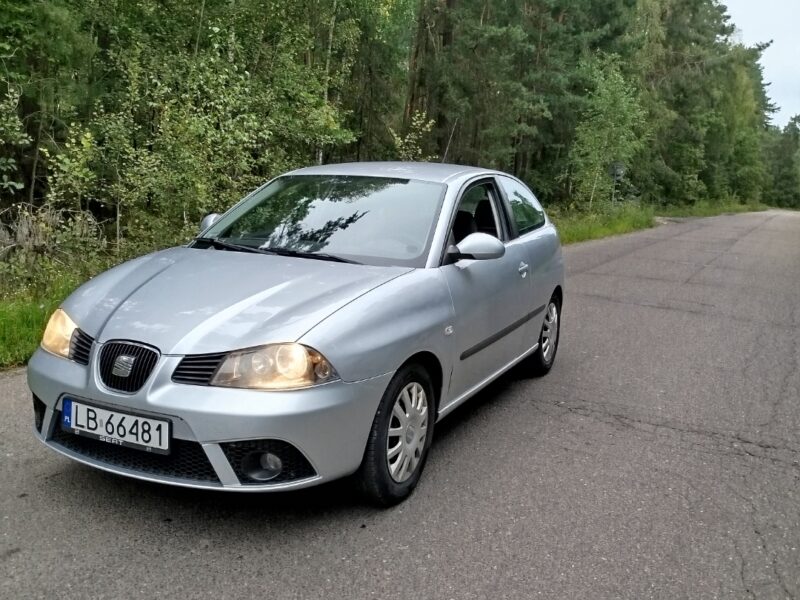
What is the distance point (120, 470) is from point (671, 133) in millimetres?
45422

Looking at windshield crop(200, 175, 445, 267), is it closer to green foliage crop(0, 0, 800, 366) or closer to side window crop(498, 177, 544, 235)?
side window crop(498, 177, 544, 235)

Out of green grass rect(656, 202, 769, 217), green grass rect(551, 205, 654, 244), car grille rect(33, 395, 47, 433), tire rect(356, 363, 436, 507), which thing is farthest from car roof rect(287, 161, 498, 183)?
green grass rect(656, 202, 769, 217)

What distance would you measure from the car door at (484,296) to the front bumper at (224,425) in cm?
96

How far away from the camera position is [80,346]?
3.32 m

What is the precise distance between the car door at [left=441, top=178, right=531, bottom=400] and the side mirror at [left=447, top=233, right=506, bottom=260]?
7cm

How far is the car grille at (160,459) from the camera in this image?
9.95 ft

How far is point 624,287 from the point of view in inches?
432

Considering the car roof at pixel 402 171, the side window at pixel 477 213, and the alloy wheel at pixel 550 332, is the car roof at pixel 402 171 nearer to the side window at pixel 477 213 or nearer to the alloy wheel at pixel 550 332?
the side window at pixel 477 213

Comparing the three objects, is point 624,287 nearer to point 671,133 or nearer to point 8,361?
point 8,361

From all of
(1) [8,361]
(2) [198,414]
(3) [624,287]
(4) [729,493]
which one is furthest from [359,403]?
(3) [624,287]

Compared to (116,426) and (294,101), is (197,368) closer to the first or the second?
(116,426)

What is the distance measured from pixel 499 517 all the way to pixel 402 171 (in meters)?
2.30

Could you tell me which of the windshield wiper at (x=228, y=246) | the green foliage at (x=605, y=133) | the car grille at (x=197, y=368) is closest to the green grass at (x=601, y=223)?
the green foliage at (x=605, y=133)

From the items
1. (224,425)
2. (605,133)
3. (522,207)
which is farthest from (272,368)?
(605,133)
